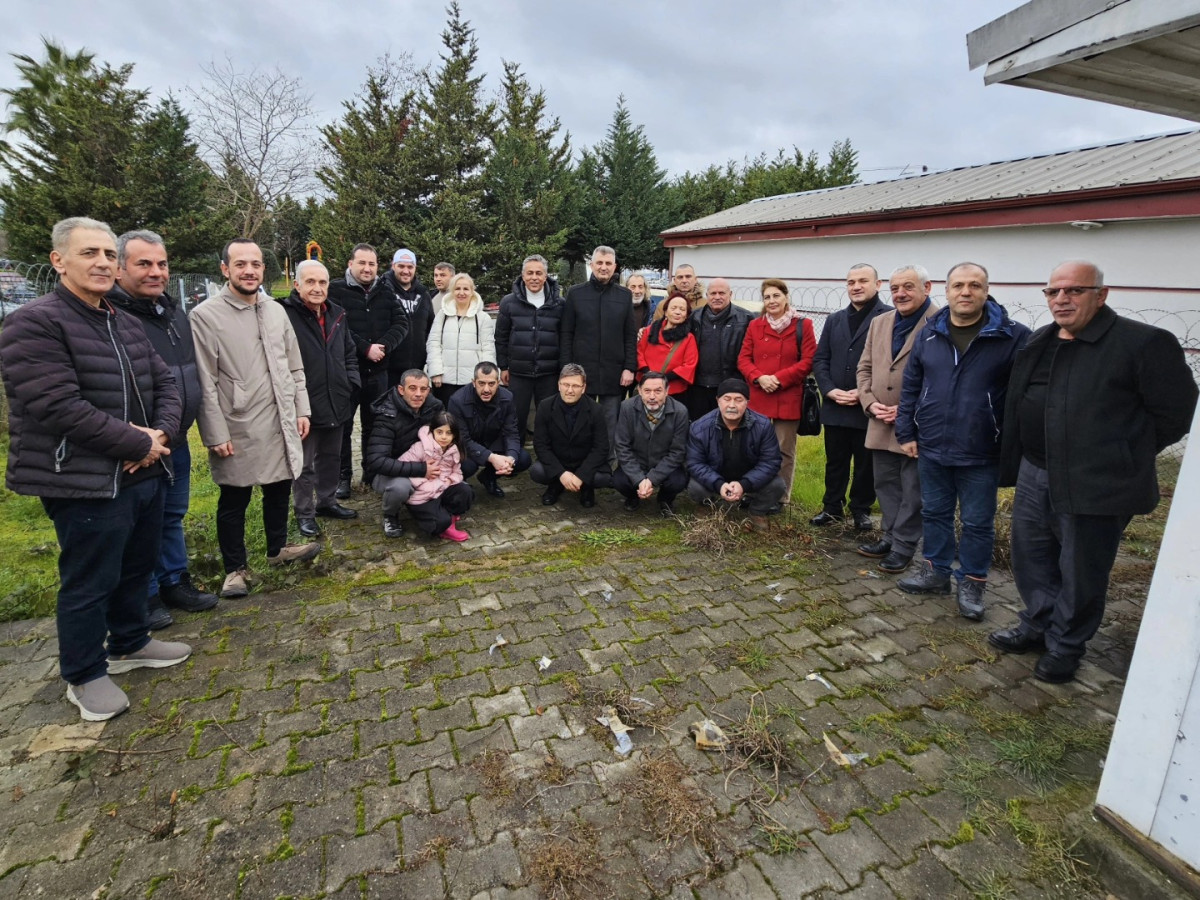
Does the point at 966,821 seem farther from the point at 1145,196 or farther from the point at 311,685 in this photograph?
the point at 1145,196

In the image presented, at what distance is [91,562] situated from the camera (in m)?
2.65

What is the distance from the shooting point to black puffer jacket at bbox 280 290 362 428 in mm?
4410

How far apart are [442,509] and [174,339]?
2.06 m

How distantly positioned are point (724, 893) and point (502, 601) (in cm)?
210

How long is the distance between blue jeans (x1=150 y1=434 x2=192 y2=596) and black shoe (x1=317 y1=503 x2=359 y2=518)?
4.69ft

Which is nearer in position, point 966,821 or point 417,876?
point 417,876

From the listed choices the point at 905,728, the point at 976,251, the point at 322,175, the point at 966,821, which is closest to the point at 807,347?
the point at 905,728

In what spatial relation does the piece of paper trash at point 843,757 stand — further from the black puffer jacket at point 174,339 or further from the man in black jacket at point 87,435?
the black puffer jacket at point 174,339

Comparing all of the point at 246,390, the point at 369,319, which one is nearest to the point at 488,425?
the point at 369,319

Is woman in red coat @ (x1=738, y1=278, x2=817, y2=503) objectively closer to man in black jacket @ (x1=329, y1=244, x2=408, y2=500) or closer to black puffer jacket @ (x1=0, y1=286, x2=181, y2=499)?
man in black jacket @ (x1=329, y1=244, x2=408, y2=500)

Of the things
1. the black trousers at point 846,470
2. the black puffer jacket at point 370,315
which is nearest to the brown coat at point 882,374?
the black trousers at point 846,470

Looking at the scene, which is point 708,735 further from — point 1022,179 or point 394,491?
point 1022,179

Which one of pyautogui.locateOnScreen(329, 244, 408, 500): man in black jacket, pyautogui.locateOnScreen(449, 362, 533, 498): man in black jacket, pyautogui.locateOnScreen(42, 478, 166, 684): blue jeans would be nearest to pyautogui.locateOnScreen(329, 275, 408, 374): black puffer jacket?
pyautogui.locateOnScreen(329, 244, 408, 500): man in black jacket

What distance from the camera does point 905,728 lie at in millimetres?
2773
